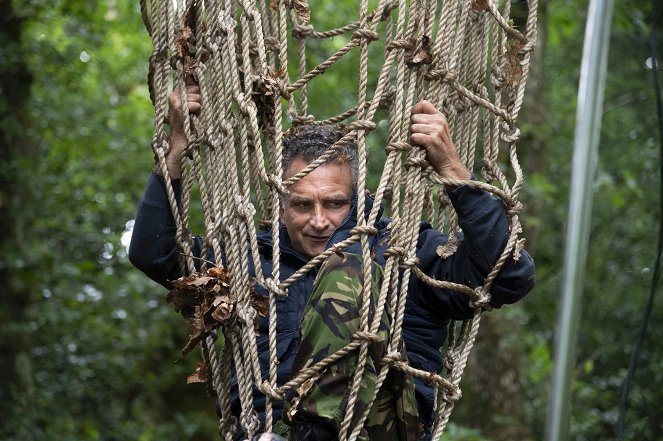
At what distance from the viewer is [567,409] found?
3.59 feet

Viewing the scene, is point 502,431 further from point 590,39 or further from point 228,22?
point 590,39

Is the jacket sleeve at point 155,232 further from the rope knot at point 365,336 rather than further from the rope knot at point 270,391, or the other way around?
the rope knot at point 365,336

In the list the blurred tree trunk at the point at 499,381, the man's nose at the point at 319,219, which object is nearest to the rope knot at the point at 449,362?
the man's nose at the point at 319,219

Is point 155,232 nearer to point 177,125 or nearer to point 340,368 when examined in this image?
point 177,125

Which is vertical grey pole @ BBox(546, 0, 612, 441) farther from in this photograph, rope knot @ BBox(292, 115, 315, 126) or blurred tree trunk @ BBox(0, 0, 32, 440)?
blurred tree trunk @ BBox(0, 0, 32, 440)

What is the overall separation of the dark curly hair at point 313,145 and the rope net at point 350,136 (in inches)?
3.8

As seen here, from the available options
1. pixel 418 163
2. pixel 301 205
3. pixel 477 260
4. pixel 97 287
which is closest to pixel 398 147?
pixel 418 163

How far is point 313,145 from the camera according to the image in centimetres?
262

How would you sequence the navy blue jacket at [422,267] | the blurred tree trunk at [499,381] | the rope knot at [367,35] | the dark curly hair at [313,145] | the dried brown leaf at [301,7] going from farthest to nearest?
1. the blurred tree trunk at [499,381]
2. the dried brown leaf at [301,7]
3. the dark curly hair at [313,145]
4. the rope knot at [367,35]
5. the navy blue jacket at [422,267]

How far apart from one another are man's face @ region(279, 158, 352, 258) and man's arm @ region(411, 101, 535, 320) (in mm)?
339

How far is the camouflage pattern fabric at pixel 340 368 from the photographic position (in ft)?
6.56

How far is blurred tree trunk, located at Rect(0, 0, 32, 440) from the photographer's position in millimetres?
5348

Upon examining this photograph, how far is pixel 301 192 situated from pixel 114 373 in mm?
4008

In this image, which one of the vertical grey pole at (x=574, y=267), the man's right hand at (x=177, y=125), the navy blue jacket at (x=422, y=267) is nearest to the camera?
the vertical grey pole at (x=574, y=267)
